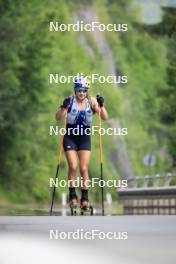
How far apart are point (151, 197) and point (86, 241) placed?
4.97 meters

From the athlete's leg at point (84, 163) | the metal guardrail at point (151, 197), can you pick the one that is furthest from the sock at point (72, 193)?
the metal guardrail at point (151, 197)

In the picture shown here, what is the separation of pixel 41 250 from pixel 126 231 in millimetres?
1675

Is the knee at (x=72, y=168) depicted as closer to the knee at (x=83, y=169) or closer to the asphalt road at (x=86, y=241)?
the knee at (x=83, y=169)

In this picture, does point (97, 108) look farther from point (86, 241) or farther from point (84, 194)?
point (86, 241)

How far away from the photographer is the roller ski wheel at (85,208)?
10.7m

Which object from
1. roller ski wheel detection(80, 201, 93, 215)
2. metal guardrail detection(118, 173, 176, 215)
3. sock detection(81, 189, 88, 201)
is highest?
metal guardrail detection(118, 173, 176, 215)

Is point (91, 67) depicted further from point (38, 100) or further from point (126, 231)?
point (126, 231)

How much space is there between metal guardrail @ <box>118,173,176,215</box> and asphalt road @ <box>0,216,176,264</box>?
122cm

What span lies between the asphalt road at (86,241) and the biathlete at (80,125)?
37 cm

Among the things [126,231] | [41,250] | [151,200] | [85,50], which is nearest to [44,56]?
[85,50]

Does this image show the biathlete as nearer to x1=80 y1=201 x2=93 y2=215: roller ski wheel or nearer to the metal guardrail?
x1=80 y1=201 x2=93 y2=215: roller ski wheel

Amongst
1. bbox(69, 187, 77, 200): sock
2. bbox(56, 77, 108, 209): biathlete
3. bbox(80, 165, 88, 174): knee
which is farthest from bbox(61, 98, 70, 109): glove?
bbox(69, 187, 77, 200): sock

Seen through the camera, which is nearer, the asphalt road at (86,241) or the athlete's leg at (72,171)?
the asphalt road at (86,241)

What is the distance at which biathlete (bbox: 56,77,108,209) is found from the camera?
1026 cm
